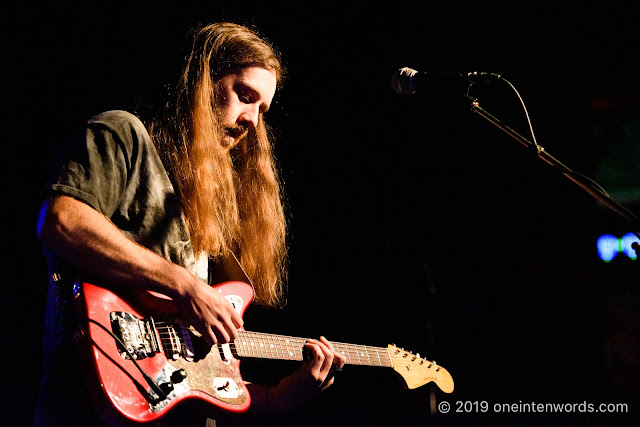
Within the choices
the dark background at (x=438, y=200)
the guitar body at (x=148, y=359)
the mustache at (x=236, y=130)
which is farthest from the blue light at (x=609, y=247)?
A: the guitar body at (x=148, y=359)

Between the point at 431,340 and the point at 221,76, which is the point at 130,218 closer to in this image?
the point at 221,76

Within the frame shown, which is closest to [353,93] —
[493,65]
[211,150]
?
[493,65]

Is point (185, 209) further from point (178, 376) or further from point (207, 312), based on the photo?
point (178, 376)

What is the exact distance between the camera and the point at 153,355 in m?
1.82

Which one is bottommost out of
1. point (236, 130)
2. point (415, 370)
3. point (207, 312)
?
point (207, 312)

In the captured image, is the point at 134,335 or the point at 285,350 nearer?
the point at 134,335

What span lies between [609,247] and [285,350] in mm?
5047

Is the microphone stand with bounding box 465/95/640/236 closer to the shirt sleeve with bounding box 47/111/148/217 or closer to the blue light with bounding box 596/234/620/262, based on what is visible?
the shirt sleeve with bounding box 47/111/148/217

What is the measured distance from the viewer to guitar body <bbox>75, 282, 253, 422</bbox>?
166 cm

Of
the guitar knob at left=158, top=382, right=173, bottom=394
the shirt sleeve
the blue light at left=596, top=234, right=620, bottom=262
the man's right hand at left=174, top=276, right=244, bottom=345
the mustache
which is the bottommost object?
the guitar knob at left=158, top=382, right=173, bottom=394

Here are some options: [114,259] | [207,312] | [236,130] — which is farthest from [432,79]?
[114,259]

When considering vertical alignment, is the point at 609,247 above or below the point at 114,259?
above

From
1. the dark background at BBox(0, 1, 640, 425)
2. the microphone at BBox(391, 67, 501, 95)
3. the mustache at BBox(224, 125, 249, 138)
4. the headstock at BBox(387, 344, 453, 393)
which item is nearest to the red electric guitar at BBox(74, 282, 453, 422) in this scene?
the mustache at BBox(224, 125, 249, 138)

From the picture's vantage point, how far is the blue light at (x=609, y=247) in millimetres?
6340
